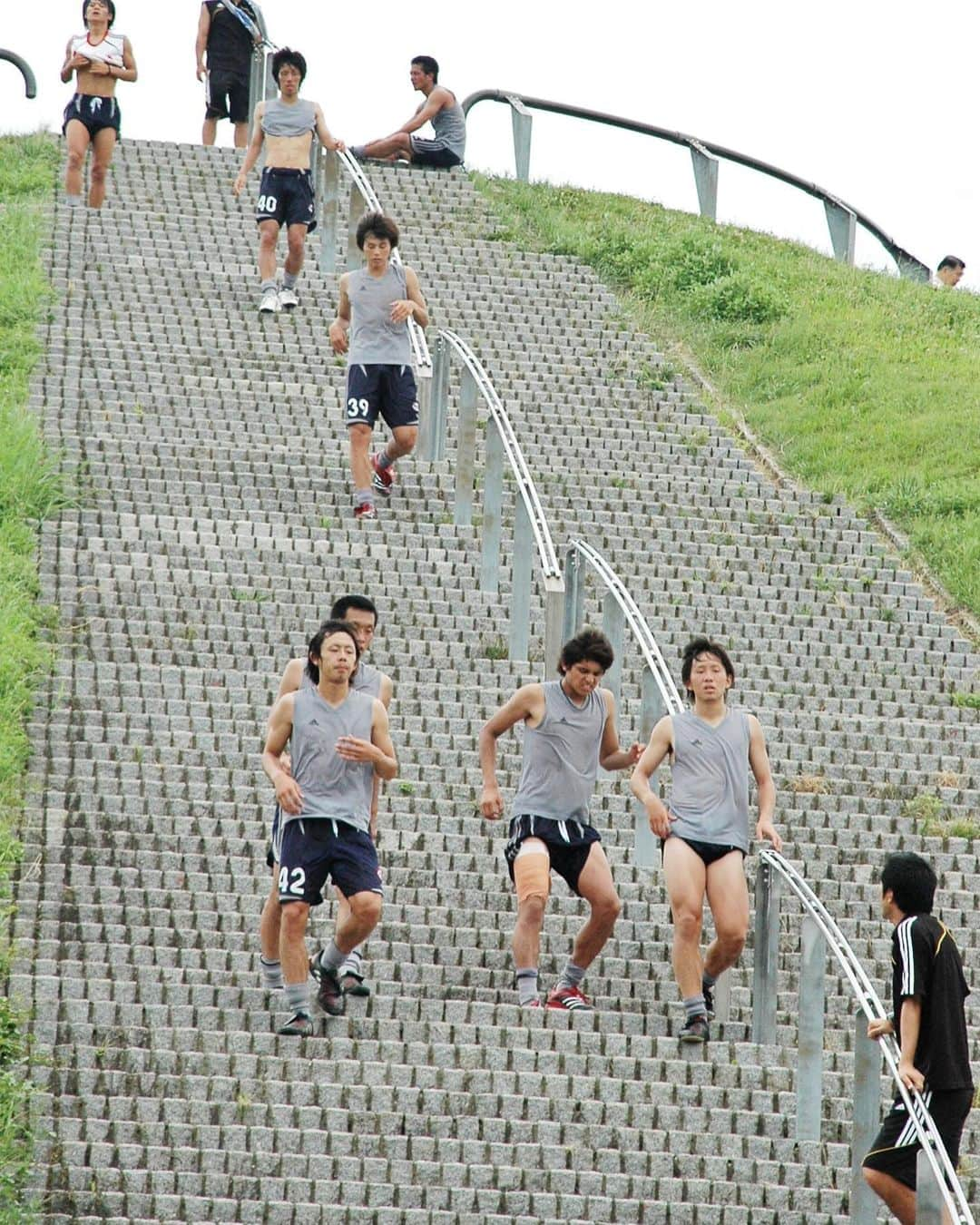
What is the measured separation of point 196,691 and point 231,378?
546 centimetres

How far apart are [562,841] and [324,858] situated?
104cm

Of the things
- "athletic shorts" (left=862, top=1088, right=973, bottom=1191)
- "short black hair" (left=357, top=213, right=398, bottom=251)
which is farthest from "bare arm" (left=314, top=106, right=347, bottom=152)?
"athletic shorts" (left=862, top=1088, right=973, bottom=1191)

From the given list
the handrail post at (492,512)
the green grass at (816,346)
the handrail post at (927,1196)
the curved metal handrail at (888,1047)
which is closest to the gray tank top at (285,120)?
the green grass at (816,346)

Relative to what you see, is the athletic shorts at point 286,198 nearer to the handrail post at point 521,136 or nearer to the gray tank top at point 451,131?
the gray tank top at point 451,131

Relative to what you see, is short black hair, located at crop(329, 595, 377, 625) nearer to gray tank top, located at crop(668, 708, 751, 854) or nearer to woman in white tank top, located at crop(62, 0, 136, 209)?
gray tank top, located at crop(668, 708, 751, 854)

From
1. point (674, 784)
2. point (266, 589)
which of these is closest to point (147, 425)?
point (266, 589)

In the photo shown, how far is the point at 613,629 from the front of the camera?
12477 mm

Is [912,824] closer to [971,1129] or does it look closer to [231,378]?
[971,1129]

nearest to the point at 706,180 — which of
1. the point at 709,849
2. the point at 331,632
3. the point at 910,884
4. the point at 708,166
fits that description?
the point at 708,166

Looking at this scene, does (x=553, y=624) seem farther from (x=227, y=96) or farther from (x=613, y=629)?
(x=227, y=96)

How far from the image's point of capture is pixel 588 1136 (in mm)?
9047

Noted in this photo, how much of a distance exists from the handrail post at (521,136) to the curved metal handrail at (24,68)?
4.77 metres

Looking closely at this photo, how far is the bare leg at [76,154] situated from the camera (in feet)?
66.4

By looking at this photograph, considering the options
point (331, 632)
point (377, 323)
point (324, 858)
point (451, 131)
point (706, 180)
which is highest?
point (706, 180)
